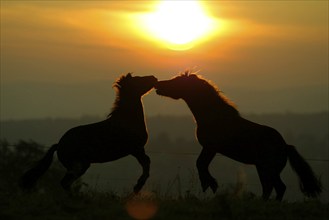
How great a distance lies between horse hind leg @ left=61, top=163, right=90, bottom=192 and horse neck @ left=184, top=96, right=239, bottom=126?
2458 mm

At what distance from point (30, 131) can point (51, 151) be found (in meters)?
146

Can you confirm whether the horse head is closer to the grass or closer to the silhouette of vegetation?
the grass

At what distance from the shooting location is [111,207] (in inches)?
461

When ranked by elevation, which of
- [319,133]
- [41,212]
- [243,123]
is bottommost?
[319,133]

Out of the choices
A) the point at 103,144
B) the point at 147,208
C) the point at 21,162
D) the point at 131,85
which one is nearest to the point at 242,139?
the point at 131,85

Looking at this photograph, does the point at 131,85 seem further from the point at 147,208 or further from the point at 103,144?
the point at 147,208

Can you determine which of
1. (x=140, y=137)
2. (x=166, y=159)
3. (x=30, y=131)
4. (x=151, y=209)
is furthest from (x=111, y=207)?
(x=30, y=131)

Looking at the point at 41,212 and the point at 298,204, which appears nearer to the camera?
the point at 41,212

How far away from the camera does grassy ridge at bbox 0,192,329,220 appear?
1127cm

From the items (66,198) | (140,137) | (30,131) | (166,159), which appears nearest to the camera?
(66,198)

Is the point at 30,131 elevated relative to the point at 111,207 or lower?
lower

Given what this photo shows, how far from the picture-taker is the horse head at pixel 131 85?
14898 mm

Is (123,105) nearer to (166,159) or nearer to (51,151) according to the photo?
(51,151)

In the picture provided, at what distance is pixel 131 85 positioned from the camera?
1491 centimetres
